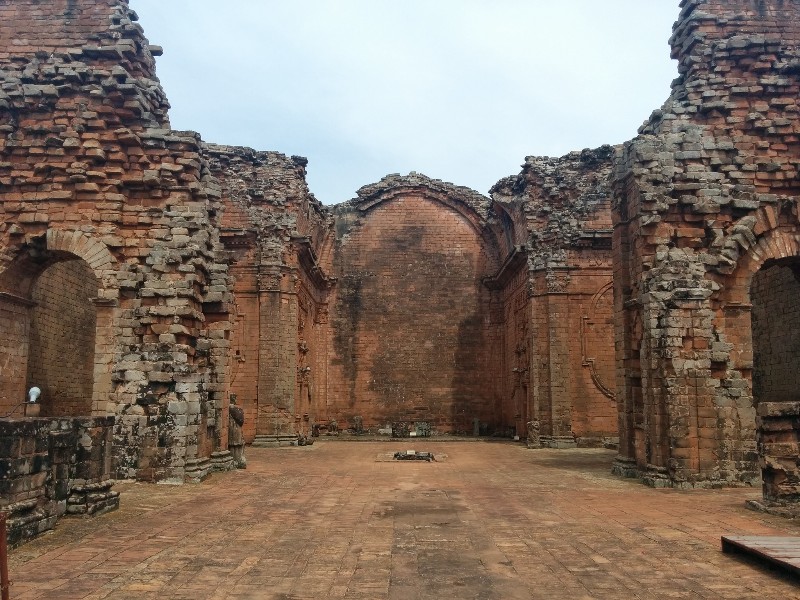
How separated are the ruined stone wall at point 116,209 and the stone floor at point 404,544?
1.94 meters

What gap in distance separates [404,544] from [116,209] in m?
8.04

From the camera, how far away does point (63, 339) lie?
53.4 ft

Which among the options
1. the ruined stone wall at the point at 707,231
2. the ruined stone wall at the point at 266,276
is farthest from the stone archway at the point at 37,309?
the ruined stone wall at the point at 707,231

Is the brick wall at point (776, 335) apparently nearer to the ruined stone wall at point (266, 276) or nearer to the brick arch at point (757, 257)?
the brick arch at point (757, 257)

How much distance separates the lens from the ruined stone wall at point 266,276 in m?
20.6

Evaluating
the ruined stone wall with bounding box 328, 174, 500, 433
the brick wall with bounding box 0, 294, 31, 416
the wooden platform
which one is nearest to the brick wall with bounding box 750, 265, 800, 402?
the wooden platform

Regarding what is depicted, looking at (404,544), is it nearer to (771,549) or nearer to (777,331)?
(771,549)

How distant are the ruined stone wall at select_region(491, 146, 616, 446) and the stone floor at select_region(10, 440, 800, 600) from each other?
9277mm

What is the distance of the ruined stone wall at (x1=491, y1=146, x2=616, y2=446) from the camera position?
64.9ft

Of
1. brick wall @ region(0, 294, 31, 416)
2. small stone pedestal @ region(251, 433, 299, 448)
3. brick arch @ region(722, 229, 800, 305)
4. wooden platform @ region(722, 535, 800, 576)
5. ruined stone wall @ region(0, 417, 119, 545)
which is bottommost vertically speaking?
small stone pedestal @ region(251, 433, 299, 448)

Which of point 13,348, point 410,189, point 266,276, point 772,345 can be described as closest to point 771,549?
point 772,345

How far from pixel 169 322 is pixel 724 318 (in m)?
9.18

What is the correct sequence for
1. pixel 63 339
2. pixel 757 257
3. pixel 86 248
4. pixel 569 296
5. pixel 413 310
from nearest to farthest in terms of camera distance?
pixel 757 257 → pixel 86 248 → pixel 63 339 → pixel 569 296 → pixel 413 310

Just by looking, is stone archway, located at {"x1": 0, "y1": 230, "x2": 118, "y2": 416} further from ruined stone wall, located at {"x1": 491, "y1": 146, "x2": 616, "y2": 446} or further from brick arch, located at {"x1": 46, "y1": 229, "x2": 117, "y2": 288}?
ruined stone wall, located at {"x1": 491, "y1": 146, "x2": 616, "y2": 446}
